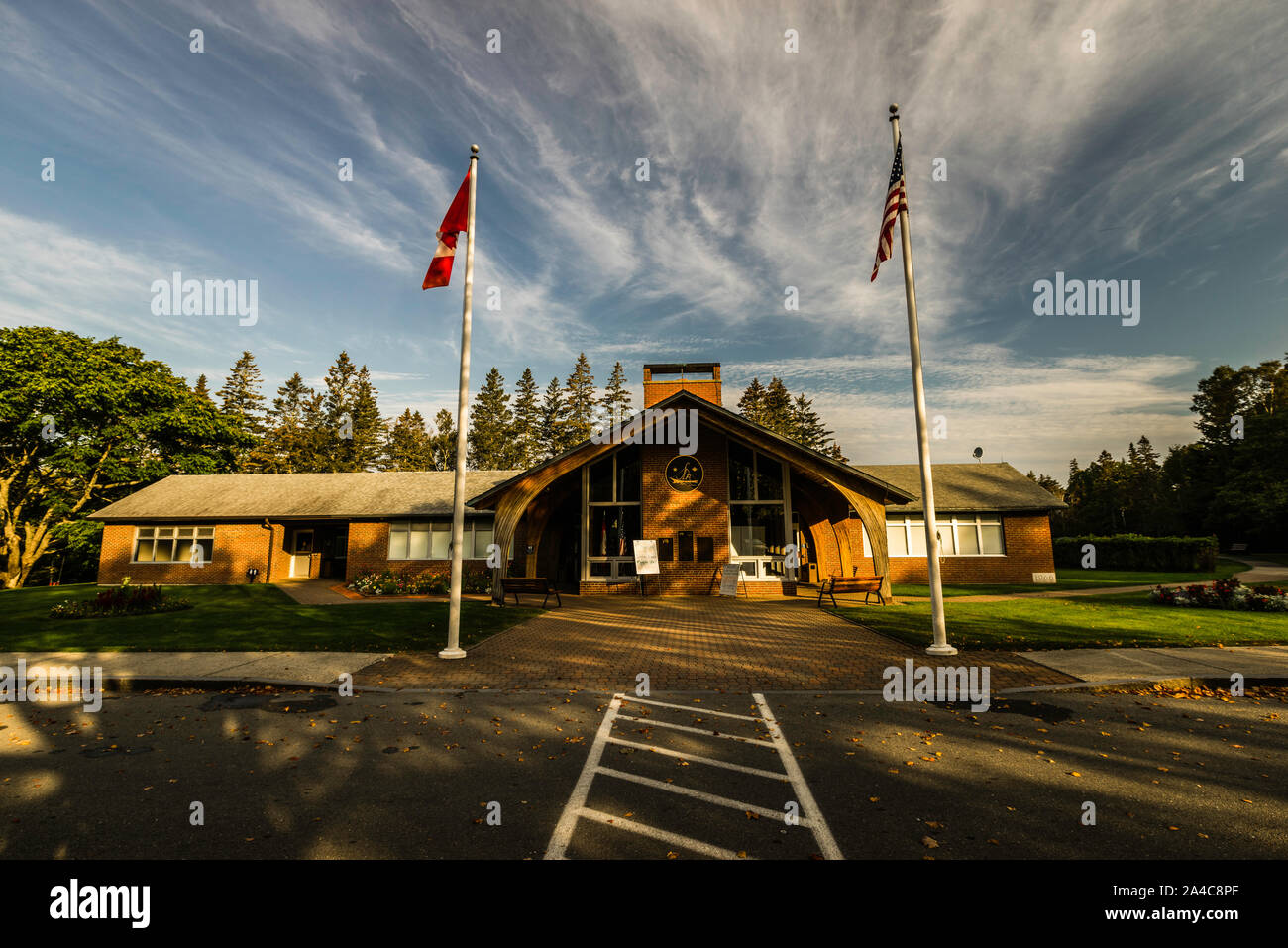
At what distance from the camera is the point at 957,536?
83.9 ft

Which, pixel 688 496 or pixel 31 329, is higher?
pixel 31 329

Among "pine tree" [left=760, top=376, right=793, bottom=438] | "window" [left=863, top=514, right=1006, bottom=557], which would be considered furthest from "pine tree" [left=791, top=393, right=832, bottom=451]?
"window" [left=863, top=514, right=1006, bottom=557]

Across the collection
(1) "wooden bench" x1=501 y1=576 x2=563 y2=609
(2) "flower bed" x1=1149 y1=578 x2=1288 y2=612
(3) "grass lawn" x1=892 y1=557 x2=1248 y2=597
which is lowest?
(3) "grass lawn" x1=892 y1=557 x2=1248 y2=597

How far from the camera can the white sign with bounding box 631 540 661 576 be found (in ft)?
64.2

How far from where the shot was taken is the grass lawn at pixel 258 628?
10844 millimetres

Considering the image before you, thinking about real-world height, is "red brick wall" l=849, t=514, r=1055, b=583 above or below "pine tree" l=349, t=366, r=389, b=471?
below

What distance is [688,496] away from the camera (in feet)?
68.4

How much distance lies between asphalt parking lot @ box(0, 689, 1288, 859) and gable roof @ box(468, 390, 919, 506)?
1106cm

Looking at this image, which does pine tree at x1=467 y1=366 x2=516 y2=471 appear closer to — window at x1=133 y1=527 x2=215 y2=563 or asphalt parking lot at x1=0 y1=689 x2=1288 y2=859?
window at x1=133 y1=527 x2=215 y2=563
